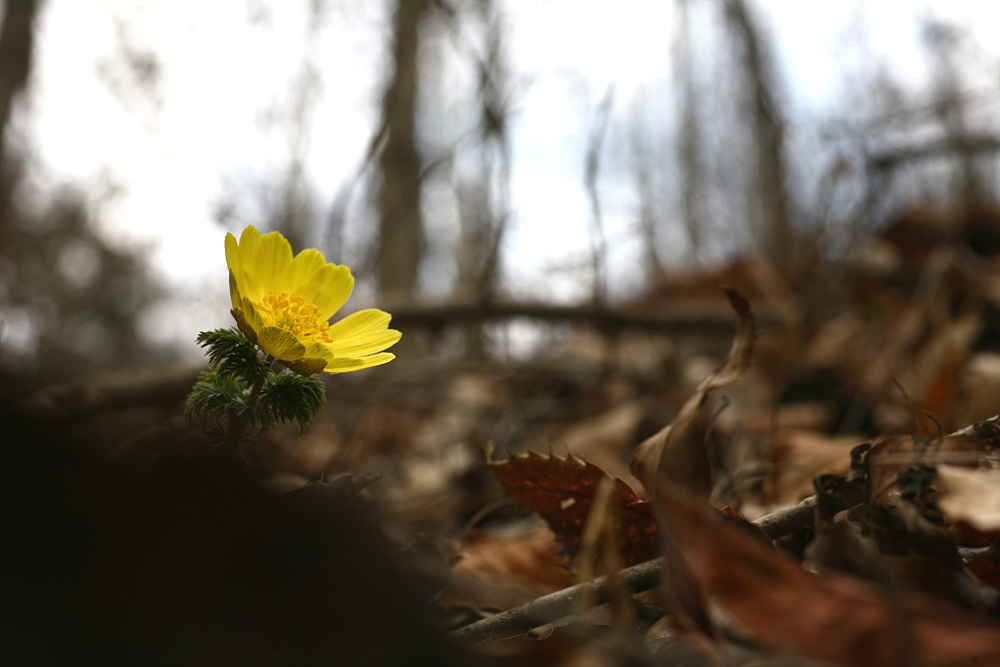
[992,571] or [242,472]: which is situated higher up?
[242,472]

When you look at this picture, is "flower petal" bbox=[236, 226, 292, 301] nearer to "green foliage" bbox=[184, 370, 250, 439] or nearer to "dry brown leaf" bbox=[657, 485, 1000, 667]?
"green foliage" bbox=[184, 370, 250, 439]

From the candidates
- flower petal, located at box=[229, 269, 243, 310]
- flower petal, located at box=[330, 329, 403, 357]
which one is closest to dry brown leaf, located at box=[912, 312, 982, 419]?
flower petal, located at box=[330, 329, 403, 357]

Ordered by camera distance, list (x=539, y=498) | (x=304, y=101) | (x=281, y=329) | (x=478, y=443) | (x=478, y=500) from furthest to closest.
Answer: (x=304, y=101) < (x=478, y=443) < (x=478, y=500) < (x=539, y=498) < (x=281, y=329)

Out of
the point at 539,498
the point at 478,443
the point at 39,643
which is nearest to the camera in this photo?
the point at 39,643

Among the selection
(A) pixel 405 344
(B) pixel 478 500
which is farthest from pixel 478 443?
(A) pixel 405 344

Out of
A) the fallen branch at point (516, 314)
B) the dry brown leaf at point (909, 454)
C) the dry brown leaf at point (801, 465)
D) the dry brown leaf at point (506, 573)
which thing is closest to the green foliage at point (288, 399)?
the dry brown leaf at point (506, 573)

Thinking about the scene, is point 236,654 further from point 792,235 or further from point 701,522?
point 792,235
